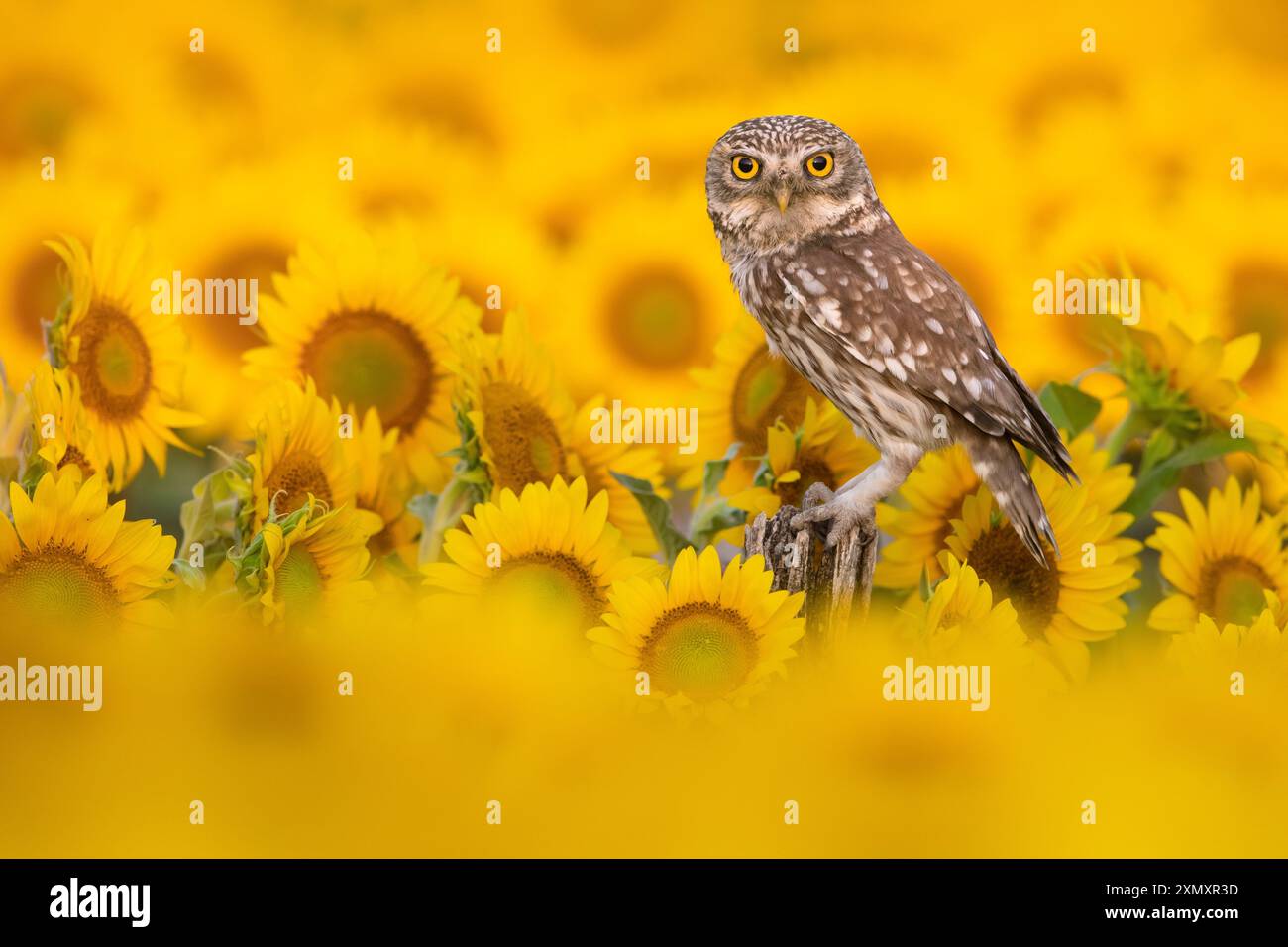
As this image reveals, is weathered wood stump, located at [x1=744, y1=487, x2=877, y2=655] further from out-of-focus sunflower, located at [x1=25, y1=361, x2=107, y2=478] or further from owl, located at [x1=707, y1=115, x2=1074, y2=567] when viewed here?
out-of-focus sunflower, located at [x1=25, y1=361, x2=107, y2=478]

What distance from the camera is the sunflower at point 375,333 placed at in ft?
5.33

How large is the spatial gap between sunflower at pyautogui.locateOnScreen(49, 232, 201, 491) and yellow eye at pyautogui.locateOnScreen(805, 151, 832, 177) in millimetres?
746

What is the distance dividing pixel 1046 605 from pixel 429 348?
0.80m

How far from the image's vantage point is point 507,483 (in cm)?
157

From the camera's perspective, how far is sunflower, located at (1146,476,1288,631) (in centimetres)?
176

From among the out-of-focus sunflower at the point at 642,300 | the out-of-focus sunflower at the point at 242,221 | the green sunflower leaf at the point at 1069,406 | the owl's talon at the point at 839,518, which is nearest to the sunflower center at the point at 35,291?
the out-of-focus sunflower at the point at 242,221

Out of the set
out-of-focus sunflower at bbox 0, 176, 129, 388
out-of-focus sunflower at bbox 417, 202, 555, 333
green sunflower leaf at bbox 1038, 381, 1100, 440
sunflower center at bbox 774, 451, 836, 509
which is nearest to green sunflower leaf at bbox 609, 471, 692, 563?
sunflower center at bbox 774, 451, 836, 509

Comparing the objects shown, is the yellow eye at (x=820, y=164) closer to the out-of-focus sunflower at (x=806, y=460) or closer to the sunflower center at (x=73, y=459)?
the out-of-focus sunflower at (x=806, y=460)

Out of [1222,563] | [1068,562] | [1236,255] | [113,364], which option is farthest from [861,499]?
[113,364]

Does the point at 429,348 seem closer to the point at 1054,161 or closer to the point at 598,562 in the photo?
the point at 598,562

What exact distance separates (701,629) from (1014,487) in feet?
1.37

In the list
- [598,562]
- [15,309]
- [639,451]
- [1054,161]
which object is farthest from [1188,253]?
[15,309]

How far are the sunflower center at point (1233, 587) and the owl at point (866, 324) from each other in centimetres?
24

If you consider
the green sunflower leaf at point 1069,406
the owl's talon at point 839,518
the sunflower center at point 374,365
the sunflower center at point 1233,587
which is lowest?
the sunflower center at point 1233,587
